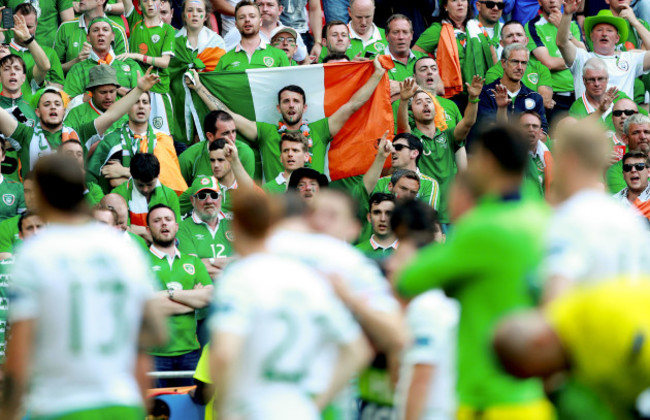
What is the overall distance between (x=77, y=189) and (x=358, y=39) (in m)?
10.3

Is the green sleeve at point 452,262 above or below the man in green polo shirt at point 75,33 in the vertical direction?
below

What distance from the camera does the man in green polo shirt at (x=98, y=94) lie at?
12203 millimetres

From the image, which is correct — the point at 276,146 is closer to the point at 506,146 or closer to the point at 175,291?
the point at 175,291

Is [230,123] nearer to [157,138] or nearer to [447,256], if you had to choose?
[157,138]

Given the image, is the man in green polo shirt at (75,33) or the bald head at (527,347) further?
the man in green polo shirt at (75,33)

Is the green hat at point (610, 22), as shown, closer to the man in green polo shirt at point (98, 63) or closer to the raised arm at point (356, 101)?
the raised arm at point (356, 101)

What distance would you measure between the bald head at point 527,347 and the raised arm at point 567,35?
1234 centimetres

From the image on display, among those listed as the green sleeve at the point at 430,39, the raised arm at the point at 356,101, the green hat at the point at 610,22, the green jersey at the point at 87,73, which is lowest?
the raised arm at the point at 356,101

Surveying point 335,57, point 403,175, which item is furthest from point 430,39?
point 403,175

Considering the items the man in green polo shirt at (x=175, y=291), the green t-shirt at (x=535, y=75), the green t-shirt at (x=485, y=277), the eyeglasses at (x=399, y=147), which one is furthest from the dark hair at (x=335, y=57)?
the green t-shirt at (x=485, y=277)

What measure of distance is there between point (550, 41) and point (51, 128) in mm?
7622

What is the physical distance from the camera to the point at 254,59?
13547mm

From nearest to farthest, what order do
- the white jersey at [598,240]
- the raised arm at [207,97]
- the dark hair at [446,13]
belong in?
the white jersey at [598,240] → the raised arm at [207,97] → the dark hair at [446,13]

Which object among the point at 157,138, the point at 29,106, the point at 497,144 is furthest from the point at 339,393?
the point at 29,106
